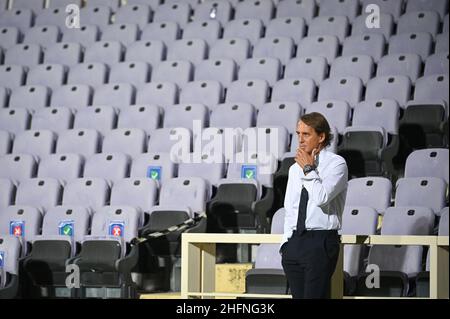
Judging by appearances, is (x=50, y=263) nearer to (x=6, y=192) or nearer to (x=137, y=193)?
(x=137, y=193)

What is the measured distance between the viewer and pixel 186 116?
626cm

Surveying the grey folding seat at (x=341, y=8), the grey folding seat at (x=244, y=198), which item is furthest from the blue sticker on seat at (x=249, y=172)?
the grey folding seat at (x=341, y=8)

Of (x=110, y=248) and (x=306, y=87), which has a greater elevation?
(x=306, y=87)

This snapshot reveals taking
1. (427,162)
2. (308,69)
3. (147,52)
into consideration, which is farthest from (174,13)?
(427,162)

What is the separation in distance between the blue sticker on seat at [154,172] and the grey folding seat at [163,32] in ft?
5.63

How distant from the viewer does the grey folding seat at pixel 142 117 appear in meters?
6.42

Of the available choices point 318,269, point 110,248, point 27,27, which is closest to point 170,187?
point 110,248

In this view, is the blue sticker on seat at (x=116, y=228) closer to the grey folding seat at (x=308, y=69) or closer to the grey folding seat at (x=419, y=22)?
the grey folding seat at (x=308, y=69)

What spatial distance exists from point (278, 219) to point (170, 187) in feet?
3.13

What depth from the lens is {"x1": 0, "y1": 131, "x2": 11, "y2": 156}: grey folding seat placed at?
21.4ft

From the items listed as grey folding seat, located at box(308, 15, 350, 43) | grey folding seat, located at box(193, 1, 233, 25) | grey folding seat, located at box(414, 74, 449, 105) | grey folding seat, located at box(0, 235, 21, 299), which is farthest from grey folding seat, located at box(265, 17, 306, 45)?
grey folding seat, located at box(0, 235, 21, 299)

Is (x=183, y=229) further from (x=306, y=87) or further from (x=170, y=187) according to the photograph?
(x=306, y=87)

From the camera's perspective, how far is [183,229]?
213 inches

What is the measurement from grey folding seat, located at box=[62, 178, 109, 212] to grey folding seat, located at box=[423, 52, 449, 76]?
86.4 inches
